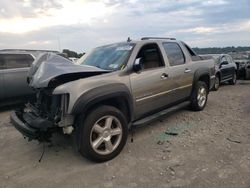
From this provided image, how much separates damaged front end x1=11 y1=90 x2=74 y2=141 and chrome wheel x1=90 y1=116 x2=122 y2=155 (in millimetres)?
395

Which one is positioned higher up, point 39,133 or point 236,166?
point 39,133

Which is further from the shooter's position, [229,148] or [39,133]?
[229,148]

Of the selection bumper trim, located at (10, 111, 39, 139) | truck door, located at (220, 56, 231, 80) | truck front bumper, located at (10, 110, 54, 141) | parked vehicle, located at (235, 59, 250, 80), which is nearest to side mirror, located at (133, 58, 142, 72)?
truck front bumper, located at (10, 110, 54, 141)

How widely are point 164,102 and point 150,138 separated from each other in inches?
31.5

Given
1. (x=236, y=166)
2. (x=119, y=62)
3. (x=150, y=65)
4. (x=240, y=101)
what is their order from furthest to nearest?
(x=240, y=101)
(x=150, y=65)
(x=119, y=62)
(x=236, y=166)

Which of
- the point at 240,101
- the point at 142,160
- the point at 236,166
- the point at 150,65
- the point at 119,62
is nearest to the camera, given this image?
the point at 236,166

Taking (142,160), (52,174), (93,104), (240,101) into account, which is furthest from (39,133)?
(240,101)

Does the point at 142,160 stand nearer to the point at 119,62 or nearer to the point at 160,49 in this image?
the point at 119,62

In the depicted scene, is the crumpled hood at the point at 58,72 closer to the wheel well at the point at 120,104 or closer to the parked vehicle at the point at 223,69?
the wheel well at the point at 120,104

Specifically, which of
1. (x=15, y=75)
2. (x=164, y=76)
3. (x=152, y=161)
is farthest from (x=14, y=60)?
(x=152, y=161)

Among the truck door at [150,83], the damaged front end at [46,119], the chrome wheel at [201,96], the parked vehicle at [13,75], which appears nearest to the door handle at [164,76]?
the truck door at [150,83]

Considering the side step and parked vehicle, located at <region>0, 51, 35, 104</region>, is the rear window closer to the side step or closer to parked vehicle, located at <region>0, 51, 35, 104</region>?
parked vehicle, located at <region>0, 51, 35, 104</region>

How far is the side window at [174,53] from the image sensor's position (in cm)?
611

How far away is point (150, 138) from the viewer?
5.48 m
